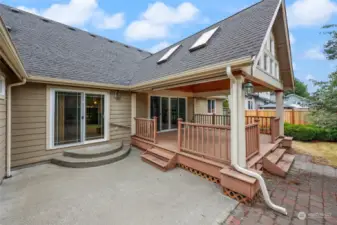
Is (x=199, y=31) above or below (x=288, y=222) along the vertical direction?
above

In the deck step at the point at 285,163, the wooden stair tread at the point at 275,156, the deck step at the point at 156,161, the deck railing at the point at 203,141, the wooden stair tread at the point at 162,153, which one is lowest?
the deck step at the point at 285,163

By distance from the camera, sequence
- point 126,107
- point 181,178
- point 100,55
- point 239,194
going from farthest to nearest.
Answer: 1. point 100,55
2. point 126,107
3. point 181,178
4. point 239,194

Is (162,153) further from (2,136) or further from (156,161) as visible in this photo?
(2,136)

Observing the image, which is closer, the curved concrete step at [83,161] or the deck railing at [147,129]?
the curved concrete step at [83,161]

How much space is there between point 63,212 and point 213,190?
2.84 meters

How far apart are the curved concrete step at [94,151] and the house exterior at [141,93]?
0.29 metres

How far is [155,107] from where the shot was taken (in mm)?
7621

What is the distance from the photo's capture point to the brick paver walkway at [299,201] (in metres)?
2.53

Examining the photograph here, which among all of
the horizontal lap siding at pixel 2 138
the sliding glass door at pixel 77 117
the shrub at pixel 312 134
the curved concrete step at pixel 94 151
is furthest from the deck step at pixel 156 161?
the shrub at pixel 312 134

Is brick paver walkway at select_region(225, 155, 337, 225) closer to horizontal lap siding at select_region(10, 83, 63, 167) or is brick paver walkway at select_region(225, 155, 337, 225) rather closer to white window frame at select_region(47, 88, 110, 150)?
white window frame at select_region(47, 88, 110, 150)

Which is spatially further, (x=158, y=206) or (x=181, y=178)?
(x=181, y=178)

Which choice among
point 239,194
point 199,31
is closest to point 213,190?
point 239,194

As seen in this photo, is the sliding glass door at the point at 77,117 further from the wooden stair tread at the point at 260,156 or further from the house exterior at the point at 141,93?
the wooden stair tread at the point at 260,156

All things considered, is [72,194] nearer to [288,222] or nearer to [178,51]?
[288,222]
